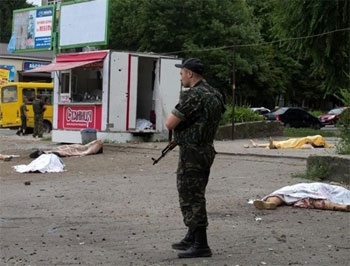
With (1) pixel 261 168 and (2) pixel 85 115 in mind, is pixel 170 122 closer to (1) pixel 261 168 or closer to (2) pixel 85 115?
(1) pixel 261 168

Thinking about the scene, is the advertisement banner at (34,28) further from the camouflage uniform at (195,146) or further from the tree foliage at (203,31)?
the camouflage uniform at (195,146)

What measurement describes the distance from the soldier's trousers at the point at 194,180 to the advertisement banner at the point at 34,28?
24526 mm

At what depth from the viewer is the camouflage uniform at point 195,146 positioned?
5.76 m

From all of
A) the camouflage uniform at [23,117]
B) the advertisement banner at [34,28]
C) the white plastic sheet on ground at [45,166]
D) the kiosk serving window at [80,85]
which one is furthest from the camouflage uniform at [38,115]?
the white plastic sheet on ground at [45,166]

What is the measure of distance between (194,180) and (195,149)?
303 mm

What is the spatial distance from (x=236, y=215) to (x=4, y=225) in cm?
300

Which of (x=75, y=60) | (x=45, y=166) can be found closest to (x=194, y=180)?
(x=45, y=166)

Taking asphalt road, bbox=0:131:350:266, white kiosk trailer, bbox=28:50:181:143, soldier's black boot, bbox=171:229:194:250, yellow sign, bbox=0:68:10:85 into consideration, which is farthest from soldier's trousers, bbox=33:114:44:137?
soldier's black boot, bbox=171:229:194:250

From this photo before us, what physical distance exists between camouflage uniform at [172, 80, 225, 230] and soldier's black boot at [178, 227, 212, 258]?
0.24 ft

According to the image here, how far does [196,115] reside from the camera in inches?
227

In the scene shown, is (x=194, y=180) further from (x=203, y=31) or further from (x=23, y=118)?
(x=203, y=31)

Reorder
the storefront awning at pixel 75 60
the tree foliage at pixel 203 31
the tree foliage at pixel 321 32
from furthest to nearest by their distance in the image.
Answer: the tree foliage at pixel 203 31
the tree foliage at pixel 321 32
the storefront awning at pixel 75 60

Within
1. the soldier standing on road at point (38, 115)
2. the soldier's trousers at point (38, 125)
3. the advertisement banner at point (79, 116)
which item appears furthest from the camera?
the soldier's trousers at point (38, 125)

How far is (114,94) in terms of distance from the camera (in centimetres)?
2009
